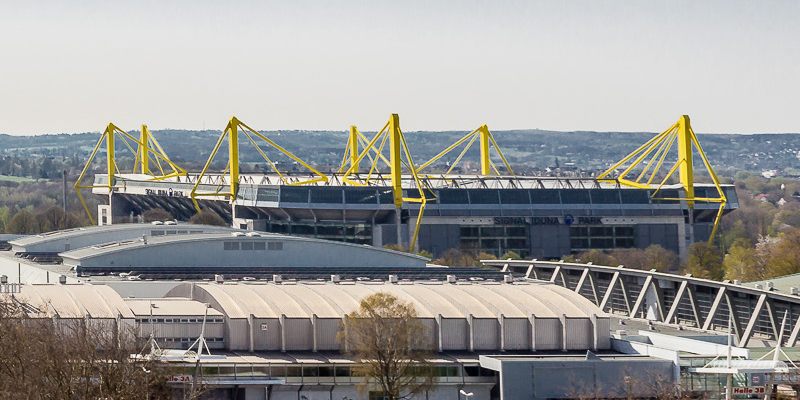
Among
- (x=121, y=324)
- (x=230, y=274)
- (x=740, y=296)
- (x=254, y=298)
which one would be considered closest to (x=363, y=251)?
(x=230, y=274)

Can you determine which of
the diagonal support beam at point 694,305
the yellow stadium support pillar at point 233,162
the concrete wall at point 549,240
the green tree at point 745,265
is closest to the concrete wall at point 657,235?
the concrete wall at point 549,240

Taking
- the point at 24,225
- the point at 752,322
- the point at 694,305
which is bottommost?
the point at 752,322

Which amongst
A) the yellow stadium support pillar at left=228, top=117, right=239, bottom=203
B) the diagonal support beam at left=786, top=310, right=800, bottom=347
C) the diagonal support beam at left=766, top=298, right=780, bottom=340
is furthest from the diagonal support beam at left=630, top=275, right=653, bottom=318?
the yellow stadium support pillar at left=228, top=117, right=239, bottom=203

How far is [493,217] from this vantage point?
174m

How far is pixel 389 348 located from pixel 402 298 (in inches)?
392

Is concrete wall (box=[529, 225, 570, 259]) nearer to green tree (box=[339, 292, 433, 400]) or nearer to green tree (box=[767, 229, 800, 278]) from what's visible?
green tree (box=[767, 229, 800, 278])

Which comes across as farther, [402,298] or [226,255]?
[226,255]

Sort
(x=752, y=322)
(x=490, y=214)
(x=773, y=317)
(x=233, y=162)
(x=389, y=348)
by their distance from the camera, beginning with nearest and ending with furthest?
(x=389, y=348) → (x=752, y=322) → (x=773, y=317) → (x=490, y=214) → (x=233, y=162)

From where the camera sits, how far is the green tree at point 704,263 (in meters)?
A: 139

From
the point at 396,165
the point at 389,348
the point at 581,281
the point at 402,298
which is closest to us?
the point at 389,348

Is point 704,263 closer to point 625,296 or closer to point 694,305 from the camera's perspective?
point 625,296

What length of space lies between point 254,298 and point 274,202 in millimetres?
93847

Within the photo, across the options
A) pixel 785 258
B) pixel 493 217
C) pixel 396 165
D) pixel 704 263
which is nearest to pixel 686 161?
pixel 493 217

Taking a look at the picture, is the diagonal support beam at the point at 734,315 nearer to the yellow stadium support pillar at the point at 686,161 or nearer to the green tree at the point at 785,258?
the green tree at the point at 785,258
